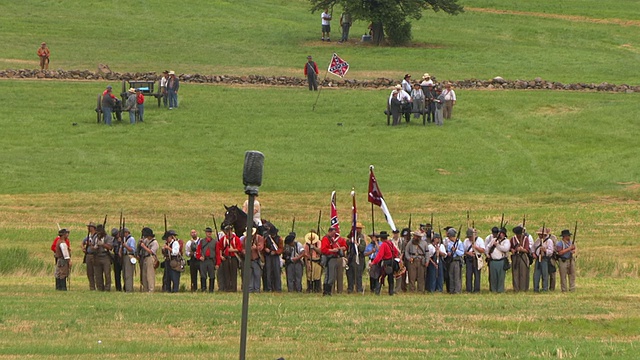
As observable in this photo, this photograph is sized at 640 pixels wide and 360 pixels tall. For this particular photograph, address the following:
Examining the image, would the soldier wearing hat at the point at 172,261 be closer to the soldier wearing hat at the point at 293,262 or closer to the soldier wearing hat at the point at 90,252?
the soldier wearing hat at the point at 90,252

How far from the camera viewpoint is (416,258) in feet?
97.7

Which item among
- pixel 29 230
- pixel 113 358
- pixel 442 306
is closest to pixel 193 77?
pixel 29 230

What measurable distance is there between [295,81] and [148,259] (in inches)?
1318

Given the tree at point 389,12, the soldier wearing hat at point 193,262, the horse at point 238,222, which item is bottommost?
the soldier wearing hat at point 193,262

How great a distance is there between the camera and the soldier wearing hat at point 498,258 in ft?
98.3

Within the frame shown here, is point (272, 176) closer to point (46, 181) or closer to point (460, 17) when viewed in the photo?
point (46, 181)

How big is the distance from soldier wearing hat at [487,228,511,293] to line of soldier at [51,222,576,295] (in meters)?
0.02

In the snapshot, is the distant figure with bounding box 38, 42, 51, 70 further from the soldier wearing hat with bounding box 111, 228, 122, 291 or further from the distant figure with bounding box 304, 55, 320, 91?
the soldier wearing hat with bounding box 111, 228, 122, 291

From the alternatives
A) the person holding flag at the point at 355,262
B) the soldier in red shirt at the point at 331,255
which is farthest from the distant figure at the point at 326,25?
the soldier in red shirt at the point at 331,255

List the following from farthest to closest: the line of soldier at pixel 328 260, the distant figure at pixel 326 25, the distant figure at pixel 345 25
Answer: the distant figure at pixel 326 25 < the distant figure at pixel 345 25 < the line of soldier at pixel 328 260

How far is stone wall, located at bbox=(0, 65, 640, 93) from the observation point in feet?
202

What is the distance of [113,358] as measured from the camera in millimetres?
19641

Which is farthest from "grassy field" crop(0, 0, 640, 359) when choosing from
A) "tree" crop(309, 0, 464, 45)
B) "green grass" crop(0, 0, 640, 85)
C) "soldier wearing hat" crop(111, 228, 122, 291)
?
"tree" crop(309, 0, 464, 45)

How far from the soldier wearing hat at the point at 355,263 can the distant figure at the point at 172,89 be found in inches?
1011
